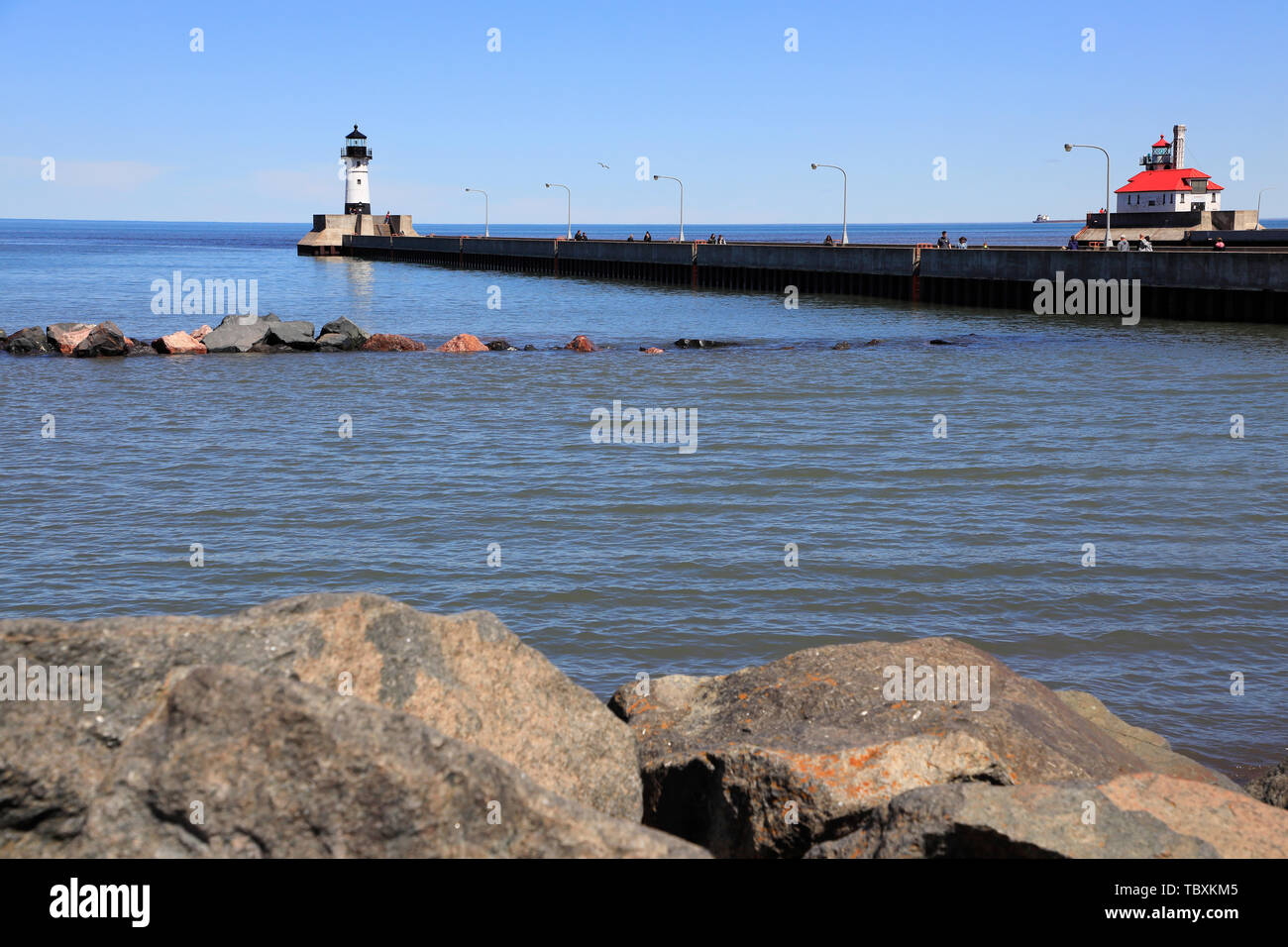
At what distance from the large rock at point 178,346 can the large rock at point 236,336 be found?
33cm

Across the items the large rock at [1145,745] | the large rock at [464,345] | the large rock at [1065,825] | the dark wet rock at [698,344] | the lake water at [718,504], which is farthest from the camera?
the dark wet rock at [698,344]

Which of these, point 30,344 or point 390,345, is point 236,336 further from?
point 30,344

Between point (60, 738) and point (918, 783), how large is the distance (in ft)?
12.5

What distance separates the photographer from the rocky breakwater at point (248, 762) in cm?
417

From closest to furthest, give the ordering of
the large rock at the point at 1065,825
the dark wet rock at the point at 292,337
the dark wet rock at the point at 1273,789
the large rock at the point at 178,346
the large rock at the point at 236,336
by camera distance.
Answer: the large rock at the point at 1065,825 → the dark wet rock at the point at 1273,789 → the large rock at the point at 178,346 → the large rock at the point at 236,336 → the dark wet rock at the point at 292,337

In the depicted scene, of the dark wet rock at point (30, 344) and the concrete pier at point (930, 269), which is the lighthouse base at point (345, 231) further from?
the dark wet rock at point (30, 344)

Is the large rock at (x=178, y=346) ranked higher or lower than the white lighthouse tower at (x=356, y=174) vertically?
lower

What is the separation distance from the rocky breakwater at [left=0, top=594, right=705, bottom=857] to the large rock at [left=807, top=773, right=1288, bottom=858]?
1.31 metres

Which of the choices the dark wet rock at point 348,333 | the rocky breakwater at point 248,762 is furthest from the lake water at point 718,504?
the rocky breakwater at point 248,762

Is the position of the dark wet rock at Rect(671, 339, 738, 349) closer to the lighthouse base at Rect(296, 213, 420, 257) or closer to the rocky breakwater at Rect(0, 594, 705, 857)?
the rocky breakwater at Rect(0, 594, 705, 857)

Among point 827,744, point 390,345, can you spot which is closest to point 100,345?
point 390,345

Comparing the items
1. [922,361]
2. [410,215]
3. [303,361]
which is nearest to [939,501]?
A: [922,361]

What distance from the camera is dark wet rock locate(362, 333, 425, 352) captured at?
39906mm

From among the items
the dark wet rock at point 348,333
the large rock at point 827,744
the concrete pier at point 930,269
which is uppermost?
the concrete pier at point 930,269
